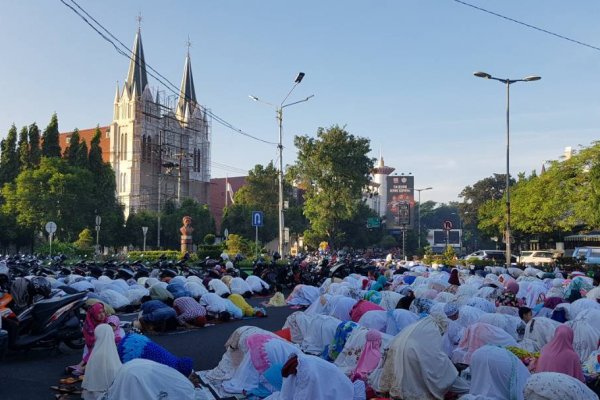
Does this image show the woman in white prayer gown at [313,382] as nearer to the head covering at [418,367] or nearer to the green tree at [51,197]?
the head covering at [418,367]

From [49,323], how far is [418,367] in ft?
17.4

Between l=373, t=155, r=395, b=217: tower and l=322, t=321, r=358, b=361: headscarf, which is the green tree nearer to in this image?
l=322, t=321, r=358, b=361: headscarf

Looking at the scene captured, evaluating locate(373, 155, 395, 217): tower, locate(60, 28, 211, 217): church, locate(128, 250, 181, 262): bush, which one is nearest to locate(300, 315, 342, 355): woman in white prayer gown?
locate(128, 250, 181, 262): bush

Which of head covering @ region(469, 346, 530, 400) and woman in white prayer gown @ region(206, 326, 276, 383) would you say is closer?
head covering @ region(469, 346, 530, 400)

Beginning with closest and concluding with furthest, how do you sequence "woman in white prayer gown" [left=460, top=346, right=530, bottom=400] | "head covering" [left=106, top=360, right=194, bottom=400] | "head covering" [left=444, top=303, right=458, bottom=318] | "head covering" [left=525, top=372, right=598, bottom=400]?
"head covering" [left=525, top=372, right=598, bottom=400] < "head covering" [left=106, top=360, right=194, bottom=400] < "woman in white prayer gown" [left=460, top=346, right=530, bottom=400] < "head covering" [left=444, top=303, right=458, bottom=318]

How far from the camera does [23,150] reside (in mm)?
51594

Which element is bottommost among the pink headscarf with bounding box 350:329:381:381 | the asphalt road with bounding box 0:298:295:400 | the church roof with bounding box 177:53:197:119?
the asphalt road with bounding box 0:298:295:400

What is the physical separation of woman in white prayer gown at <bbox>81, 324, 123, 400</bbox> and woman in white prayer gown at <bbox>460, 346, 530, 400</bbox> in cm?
378

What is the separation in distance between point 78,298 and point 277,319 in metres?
5.70

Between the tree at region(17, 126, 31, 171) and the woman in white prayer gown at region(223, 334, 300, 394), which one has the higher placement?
the tree at region(17, 126, 31, 171)

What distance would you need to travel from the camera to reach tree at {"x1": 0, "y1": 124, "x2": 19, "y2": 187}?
51.5 metres

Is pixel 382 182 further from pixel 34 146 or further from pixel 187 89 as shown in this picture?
pixel 34 146

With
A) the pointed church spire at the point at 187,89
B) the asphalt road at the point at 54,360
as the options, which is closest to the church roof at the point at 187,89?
the pointed church spire at the point at 187,89

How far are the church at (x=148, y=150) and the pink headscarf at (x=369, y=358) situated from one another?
6202 centimetres
